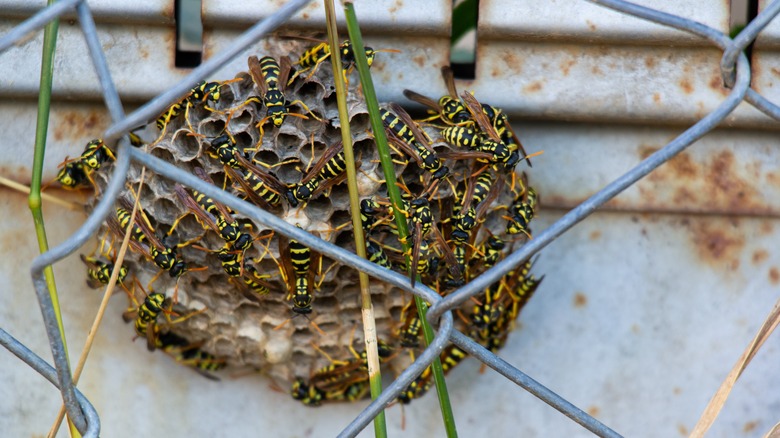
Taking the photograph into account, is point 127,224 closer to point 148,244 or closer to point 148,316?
point 148,244

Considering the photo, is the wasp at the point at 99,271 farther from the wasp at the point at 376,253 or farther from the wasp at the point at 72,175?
the wasp at the point at 376,253

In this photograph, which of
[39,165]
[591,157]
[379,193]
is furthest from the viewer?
[591,157]

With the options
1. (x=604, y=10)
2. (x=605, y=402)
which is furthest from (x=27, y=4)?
(x=605, y=402)

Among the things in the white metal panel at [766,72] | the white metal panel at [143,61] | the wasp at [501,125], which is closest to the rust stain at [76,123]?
the white metal panel at [143,61]

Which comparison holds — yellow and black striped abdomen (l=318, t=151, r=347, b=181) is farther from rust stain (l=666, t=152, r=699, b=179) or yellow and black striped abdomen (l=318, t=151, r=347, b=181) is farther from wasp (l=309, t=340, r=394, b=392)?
rust stain (l=666, t=152, r=699, b=179)

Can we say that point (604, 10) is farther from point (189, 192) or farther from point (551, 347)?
point (189, 192)
